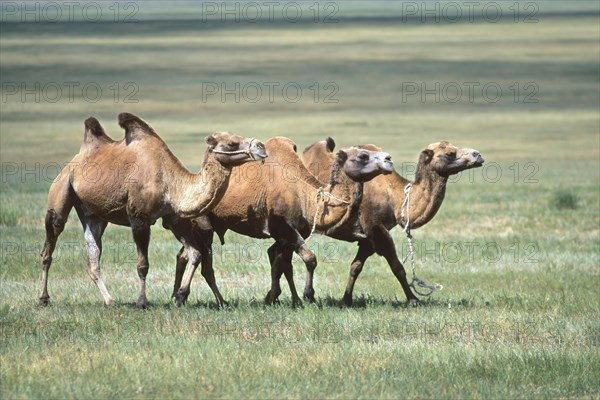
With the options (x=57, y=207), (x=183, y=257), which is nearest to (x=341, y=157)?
(x=183, y=257)

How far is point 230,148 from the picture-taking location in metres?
13.7

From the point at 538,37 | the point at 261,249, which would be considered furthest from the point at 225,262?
the point at 538,37

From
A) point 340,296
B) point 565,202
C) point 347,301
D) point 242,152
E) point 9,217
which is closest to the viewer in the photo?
point 242,152

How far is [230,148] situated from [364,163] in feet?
4.81

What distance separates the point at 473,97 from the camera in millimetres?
75125

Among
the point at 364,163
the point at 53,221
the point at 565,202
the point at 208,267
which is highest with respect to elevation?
the point at 364,163

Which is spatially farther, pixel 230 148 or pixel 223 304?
pixel 223 304

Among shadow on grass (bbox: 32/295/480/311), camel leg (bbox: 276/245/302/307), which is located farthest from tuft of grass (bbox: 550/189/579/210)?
camel leg (bbox: 276/245/302/307)

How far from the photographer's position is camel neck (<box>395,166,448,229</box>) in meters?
14.9

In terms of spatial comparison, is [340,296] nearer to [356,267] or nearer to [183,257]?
[356,267]

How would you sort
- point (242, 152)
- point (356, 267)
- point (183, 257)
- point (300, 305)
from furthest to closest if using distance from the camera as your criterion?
point (356, 267), point (183, 257), point (300, 305), point (242, 152)

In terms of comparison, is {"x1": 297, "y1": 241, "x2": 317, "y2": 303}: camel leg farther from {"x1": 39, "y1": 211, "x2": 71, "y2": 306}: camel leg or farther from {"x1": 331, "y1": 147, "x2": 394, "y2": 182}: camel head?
{"x1": 39, "y1": 211, "x2": 71, "y2": 306}: camel leg

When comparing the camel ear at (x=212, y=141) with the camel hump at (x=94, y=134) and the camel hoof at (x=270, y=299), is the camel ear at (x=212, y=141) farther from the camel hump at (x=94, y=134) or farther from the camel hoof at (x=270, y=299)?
the camel hoof at (x=270, y=299)

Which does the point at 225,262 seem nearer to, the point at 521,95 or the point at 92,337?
the point at 92,337
